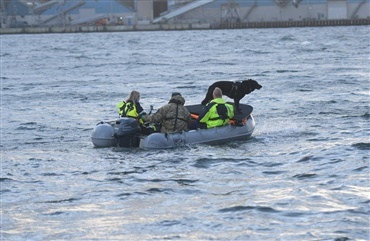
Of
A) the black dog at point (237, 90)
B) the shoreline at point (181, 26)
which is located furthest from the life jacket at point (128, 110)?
the shoreline at point (181, 26)

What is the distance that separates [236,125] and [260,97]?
35.9 feet

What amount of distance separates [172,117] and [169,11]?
344ft

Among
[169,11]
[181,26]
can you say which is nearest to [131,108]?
[181,26]

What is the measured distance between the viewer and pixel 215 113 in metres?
20.0

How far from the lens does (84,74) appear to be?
45.4m

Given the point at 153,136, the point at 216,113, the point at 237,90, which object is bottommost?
the point at 153,136

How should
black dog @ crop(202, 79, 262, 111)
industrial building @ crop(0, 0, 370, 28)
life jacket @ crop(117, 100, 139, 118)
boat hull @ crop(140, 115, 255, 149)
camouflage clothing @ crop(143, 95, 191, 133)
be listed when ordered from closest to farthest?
1. boat hull @ crop(140, 115, 255, 149)
2. camouflage clothing @ crop(143, 95, 191, 133)
3. life jacket @ crop(117, 100, 139, 118)
4. black dog @ crop(202, 79, 262, 111)
5. industrial building @ crop(0, 0, 370, 28)

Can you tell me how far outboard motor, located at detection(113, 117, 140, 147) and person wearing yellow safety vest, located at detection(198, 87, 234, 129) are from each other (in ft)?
4.57

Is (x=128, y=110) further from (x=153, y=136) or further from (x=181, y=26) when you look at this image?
(x=181, y=26)

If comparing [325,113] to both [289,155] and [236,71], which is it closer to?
[289,155]

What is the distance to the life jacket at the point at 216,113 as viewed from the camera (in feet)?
65.2

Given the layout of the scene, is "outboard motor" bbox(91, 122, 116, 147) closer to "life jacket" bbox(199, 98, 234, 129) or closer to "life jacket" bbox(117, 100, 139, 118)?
"life jacket" bbox(117, 100, 139, 118)

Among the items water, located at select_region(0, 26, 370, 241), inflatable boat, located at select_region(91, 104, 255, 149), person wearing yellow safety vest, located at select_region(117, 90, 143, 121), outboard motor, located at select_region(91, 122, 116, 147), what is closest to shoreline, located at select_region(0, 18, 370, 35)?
water, located at select_region(0, 26, 370, 241)

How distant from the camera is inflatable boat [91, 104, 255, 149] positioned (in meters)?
19.3
